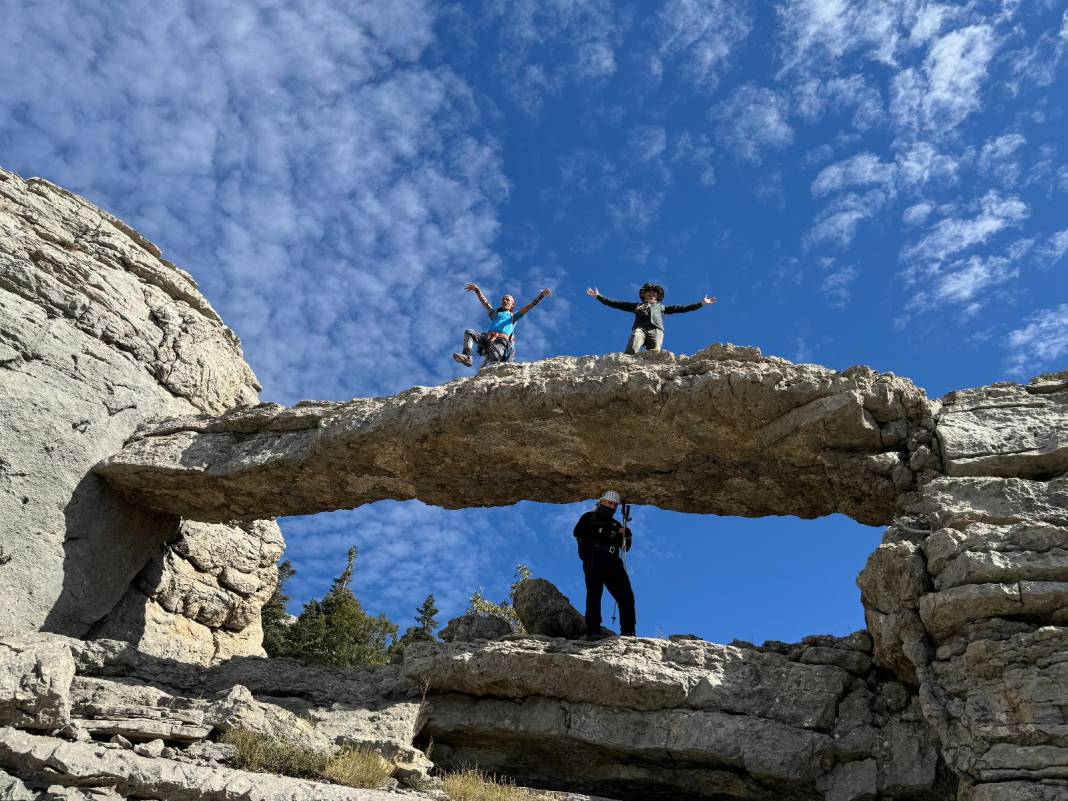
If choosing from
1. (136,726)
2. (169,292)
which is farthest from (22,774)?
(169,292)

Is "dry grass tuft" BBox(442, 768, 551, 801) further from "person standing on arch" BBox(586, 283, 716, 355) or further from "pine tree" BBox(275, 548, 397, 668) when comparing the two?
"pine tree" BBox(275, 548, 397, 668)

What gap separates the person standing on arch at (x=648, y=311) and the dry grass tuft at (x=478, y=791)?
509 cm

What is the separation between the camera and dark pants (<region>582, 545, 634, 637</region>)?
1017cm

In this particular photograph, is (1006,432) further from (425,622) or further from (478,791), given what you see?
(425,622)

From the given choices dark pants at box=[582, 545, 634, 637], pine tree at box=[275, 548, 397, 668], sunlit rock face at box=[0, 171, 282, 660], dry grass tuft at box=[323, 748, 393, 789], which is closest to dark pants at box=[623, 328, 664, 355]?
dark pants at box=[582, 545, 634, 637]

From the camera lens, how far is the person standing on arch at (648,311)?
11445mm

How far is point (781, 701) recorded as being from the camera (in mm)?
8609

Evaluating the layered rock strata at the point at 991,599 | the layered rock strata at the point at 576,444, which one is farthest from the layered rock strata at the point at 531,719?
the layered rock strata at the point at 576,444

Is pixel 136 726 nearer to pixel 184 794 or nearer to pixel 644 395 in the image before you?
pixel 184 794

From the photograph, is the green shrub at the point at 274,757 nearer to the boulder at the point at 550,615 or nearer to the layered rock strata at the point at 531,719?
the layered rock strata at the point at 531,719

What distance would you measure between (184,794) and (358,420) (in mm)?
4974

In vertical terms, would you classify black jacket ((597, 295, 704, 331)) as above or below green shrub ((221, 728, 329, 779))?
above

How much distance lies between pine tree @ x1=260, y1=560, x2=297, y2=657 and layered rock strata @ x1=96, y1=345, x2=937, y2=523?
878 centimetres

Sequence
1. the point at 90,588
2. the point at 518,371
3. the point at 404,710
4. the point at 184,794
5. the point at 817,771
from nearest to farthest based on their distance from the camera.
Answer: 1. the point at 184,794
2. the point at 817,771
3. the point at 404,710
4. the point at 518,371
5. the point at 90,588
